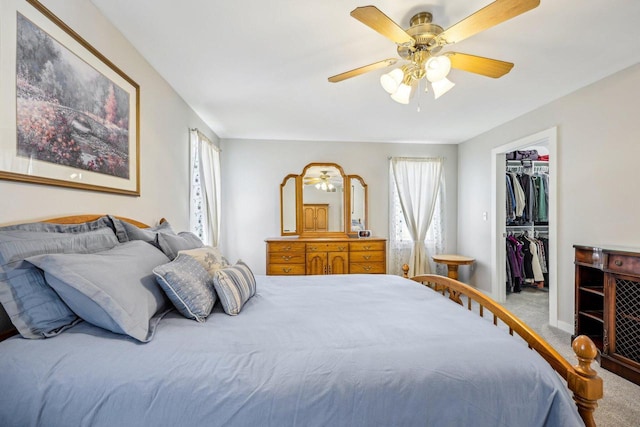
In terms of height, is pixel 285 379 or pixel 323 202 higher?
pixel 323 202

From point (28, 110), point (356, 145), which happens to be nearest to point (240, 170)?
point (356, 145)

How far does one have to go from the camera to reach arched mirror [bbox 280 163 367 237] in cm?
452

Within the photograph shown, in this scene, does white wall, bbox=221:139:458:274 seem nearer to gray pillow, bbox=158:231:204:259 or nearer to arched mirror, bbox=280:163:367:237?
arched mirror, bbox=280:163:367:237

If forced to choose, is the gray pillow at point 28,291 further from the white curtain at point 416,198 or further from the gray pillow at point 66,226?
the white curtain at point 416,198

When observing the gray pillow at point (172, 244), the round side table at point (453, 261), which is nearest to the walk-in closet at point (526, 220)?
the round side table at point (453, 261)

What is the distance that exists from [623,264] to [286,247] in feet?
10.7

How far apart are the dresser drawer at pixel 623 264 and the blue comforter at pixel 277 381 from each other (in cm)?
177

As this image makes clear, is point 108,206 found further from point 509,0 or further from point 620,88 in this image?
point 620,88

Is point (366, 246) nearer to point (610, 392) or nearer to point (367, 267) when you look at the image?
point (367, 267)

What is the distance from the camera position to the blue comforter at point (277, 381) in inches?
34.4

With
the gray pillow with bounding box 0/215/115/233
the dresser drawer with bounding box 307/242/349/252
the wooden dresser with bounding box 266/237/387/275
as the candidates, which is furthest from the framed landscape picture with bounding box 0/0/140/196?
the dresser drawer with bounding box 307/242/349/252

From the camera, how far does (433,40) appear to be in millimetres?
1687

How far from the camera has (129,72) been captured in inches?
79.8

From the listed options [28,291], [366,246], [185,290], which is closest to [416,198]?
[366,246]
